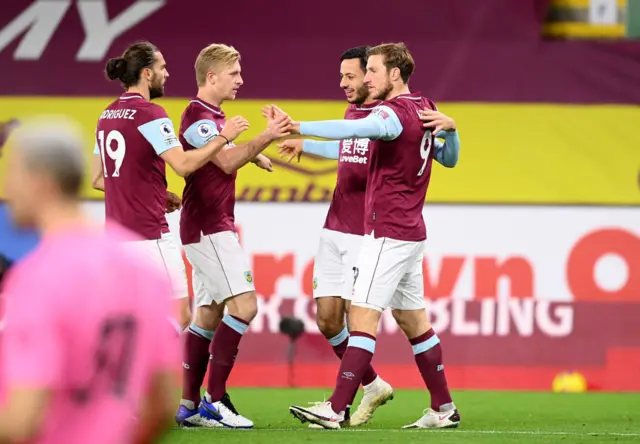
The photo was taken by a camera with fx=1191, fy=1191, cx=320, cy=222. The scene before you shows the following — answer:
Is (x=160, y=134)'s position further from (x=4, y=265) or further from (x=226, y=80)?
(x=4, y=265)

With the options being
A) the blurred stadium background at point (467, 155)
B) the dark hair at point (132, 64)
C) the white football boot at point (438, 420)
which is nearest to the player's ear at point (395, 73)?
the dark hair at point (132, 64)

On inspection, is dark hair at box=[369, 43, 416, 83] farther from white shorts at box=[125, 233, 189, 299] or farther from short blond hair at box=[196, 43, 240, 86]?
white shorts at box=[125, 233, 189, 299]

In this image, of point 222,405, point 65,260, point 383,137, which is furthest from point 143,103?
point 65,260

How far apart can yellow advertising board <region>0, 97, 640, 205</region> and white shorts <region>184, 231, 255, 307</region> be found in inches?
157

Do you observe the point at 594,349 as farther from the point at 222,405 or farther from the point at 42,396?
the point at 42,396

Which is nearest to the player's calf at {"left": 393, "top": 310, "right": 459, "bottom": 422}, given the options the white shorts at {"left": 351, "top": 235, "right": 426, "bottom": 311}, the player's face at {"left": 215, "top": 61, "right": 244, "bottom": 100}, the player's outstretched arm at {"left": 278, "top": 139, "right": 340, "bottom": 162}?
the white shorts at {"left": 351, "top": 235, "right": 426, "bottom": 311}

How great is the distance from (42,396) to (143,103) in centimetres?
420

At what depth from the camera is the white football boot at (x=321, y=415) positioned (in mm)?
6234

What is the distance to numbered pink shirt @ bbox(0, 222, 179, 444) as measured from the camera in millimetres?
2275

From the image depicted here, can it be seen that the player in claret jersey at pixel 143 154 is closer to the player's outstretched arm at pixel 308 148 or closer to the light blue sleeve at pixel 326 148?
→ the player's outstretched arm at pixel 308 148

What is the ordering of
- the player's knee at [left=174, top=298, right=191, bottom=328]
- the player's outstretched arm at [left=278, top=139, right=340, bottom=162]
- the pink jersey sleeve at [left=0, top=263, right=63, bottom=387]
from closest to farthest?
the pink jersey sleeve at [left=0, top=263, right=63, bottom=387], the player's knee at [left=174, top=298, right=191, bottom=328], the player's outstretched arm at [left=278, top=139, right=340, bottom=162]

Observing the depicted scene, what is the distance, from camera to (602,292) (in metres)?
10.8

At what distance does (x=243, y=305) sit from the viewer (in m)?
6.81

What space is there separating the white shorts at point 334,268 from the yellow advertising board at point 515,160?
334cm
